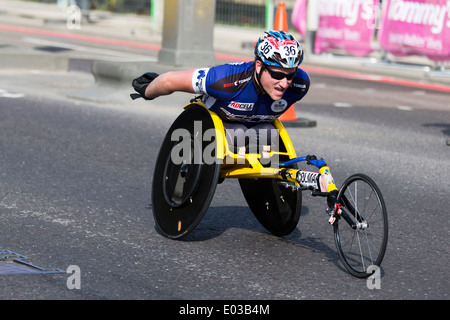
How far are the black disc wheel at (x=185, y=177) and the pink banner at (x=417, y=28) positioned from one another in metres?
13.1

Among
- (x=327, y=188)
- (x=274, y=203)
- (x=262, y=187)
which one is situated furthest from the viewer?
(x=262, y=187)

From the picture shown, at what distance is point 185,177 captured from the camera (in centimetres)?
621

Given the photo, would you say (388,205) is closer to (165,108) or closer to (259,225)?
(259,225)

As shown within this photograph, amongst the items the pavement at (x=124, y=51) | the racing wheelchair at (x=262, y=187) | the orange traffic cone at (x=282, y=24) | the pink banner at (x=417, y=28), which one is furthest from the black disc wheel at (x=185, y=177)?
the pink banner at (x=417, y=28)

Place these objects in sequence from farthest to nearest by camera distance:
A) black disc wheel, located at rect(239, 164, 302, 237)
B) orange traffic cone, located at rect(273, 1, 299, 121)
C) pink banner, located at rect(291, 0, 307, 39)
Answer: pink banner, located at rect(291, 0, 307, 39) → orange traffic cone, located at rect(273, 1, 299, 121) → black disc wheel, located at rect(239, 164, 302, 237)

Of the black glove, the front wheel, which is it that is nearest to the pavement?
the black glove

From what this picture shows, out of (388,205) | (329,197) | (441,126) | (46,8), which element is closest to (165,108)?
(441,126)

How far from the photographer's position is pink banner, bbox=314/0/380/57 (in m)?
20.7

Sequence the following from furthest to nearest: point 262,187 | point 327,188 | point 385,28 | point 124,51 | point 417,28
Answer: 1. point 124,51
2. point 385,28
3. point 417,28
4. point 262,187
5. point 327,188

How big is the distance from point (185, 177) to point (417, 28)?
1394 cm

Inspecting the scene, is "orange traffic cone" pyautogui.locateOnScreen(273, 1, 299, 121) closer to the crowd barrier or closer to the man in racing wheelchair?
the man in racing wheelchair

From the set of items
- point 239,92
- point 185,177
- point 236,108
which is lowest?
point 185,177

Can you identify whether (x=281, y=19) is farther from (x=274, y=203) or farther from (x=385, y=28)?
(x=385, y=28)

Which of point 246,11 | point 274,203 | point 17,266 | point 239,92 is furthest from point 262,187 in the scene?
point 246,11
